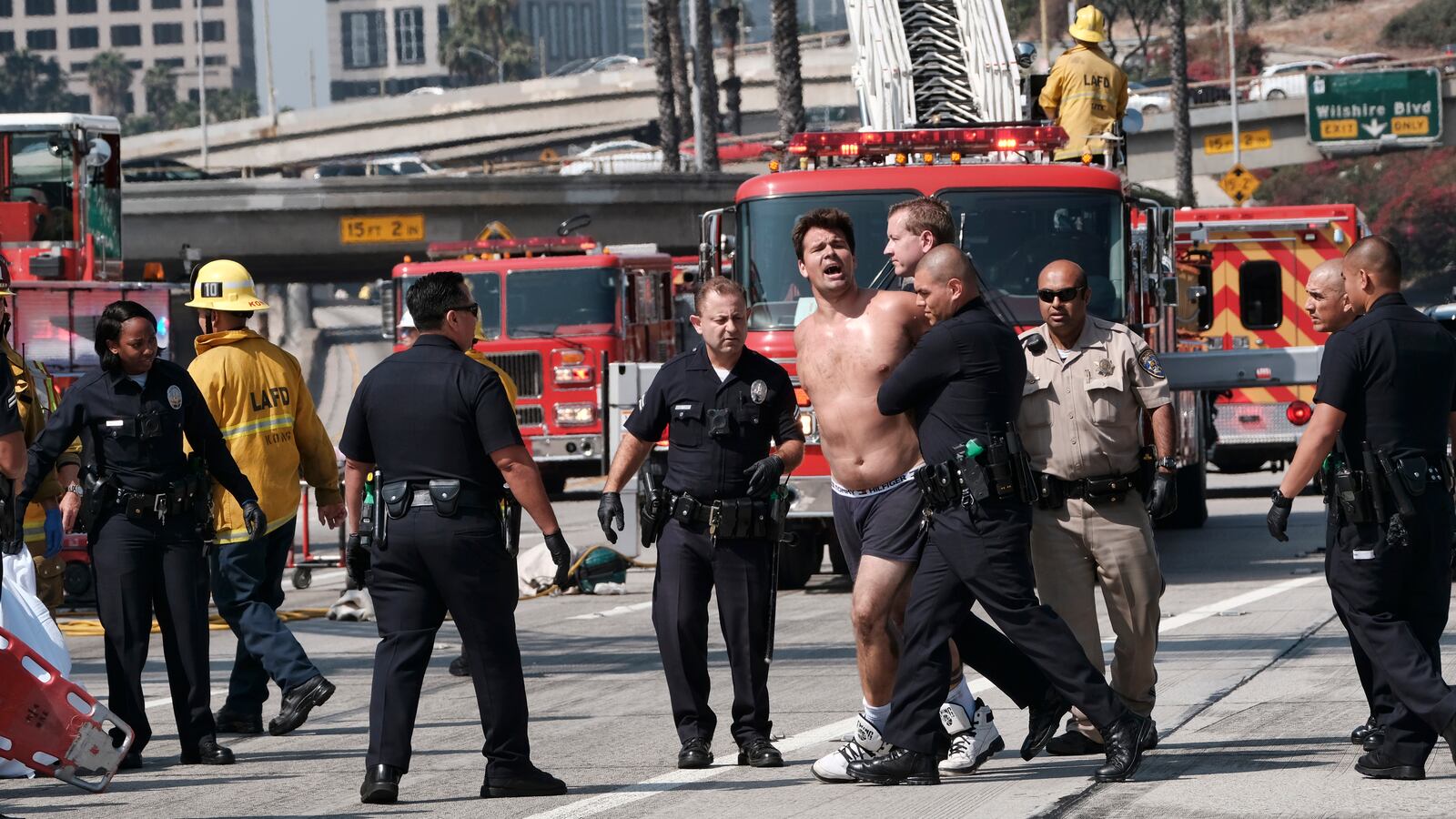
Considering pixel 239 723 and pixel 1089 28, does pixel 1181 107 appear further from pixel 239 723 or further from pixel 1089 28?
pixel 239 723

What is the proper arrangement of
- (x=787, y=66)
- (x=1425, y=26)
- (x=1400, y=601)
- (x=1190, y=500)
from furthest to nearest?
(x=1425, y=26) < (x=787, y=66) < (x=1190, y=500) < (x=1400, y=601)

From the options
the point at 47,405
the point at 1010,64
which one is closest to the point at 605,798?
the point at 47,405

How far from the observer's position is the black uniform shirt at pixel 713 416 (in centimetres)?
839

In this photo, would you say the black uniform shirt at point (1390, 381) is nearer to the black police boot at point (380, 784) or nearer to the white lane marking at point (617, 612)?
the black police boot at point (380, 784)

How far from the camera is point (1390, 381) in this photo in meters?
7.63

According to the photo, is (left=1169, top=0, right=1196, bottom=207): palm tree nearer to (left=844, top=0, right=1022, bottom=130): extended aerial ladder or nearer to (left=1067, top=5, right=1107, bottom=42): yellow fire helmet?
(left=844, top=0, right=1022, bottom=130): extended aerial ladder

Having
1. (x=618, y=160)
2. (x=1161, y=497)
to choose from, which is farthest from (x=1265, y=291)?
(x=618, y=160)

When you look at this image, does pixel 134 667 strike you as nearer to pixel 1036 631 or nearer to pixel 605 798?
pixel 605 798

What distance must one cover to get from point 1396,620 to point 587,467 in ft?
62.6

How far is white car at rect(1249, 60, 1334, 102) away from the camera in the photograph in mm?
63625

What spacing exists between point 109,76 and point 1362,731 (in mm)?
187282

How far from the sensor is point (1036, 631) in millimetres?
7418

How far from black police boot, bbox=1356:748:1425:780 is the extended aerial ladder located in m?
10.5

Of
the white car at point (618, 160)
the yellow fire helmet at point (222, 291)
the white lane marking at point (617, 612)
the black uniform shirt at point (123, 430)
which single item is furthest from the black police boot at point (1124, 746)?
the white car at point (618, 160)
